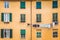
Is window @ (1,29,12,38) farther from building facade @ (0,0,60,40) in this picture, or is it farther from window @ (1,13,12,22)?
window @ (1,13,12,22)

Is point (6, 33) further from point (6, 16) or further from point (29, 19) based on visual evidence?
point (29, 19)

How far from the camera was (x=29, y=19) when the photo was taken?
2.62 metres

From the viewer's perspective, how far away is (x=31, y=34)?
8.58 feet

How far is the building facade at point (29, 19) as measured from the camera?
2.61 meters

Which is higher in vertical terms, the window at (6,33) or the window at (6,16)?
the window at (6,16)

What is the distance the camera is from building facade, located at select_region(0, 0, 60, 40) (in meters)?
2.61

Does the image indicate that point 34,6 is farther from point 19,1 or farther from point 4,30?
point 4,30

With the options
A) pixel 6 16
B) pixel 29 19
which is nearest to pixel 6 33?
pixel 6 16

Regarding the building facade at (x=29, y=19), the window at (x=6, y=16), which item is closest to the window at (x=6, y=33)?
the building facade at (x=29, y=19)

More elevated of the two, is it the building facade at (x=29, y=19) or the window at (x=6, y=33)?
the building facade at (x=29, y=19)

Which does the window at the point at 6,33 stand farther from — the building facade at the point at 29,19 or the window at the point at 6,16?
the window at the point at 6,16

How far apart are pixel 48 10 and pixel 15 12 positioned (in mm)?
525

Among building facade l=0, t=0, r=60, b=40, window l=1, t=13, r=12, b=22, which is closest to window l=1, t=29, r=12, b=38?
building facade l=0, t=0, r=60, b=40

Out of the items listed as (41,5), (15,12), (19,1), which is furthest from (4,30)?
(41,5)
